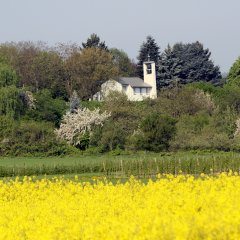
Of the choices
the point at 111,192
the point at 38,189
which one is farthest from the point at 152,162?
the point at 111,192

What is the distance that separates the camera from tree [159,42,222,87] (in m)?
98.7

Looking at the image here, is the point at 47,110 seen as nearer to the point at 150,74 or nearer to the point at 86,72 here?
the point at 86,72

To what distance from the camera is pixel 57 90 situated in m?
85.0

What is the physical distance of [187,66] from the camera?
102 m

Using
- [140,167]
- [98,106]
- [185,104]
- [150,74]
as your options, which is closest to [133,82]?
[150,74]

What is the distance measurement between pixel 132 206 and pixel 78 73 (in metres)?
71.9

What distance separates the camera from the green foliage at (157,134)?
2443 inches

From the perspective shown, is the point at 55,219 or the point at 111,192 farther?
the point at 111,192

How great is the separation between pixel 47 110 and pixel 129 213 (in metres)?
62.3

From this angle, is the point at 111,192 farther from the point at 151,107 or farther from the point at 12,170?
the point at 151,107

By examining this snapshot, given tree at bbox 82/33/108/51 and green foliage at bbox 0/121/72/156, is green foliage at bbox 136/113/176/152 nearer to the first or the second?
green foliage at bbox 0/121/72/156

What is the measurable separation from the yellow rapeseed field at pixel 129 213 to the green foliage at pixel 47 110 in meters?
53.4

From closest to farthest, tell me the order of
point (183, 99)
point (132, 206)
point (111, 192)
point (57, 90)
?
1. point (132, 206)
2. point (111, 192)
3. point (183, 99)
4. point (57, 90)

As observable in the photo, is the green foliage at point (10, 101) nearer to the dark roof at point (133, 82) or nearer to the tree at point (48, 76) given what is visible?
the tree at point (48, 76)
